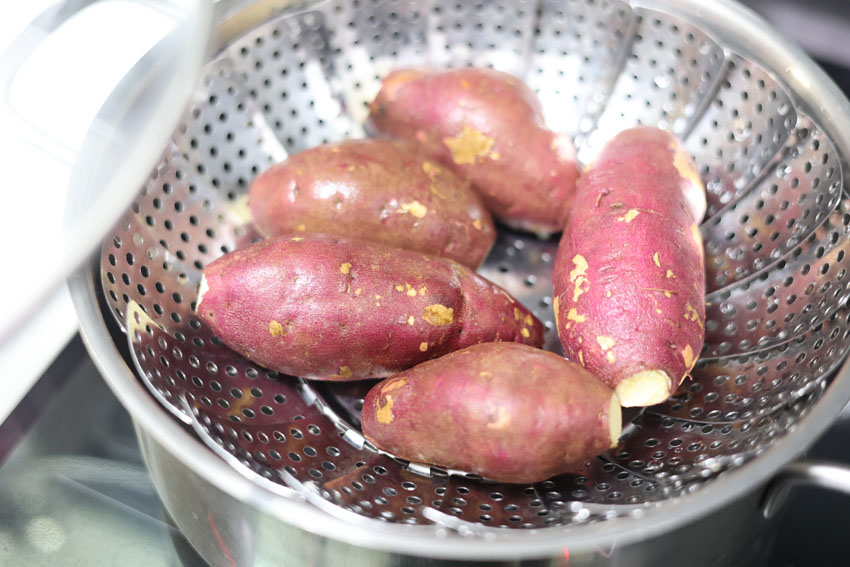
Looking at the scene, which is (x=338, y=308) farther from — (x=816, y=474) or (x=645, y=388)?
(x=816, y=474)

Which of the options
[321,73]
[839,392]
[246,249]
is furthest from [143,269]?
[839,392]

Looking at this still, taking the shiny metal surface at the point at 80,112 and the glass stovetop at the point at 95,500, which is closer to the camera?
the shiny metal surface at the point at 80,112

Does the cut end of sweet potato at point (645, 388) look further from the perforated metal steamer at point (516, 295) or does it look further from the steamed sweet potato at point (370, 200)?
the steamed sweet potato at point (370, 200)

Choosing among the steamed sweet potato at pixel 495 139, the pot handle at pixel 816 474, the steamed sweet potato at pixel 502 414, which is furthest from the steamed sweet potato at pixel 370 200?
the pot handle at pixel 816 474

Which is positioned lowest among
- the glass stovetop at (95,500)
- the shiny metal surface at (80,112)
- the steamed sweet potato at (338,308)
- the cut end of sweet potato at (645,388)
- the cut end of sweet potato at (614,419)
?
the glass stovetop at (95,500)

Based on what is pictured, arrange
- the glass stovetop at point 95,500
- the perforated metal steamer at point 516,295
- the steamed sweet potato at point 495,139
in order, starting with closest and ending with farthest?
the perforated metal steamer at point 516,295, the glass stovetop at point 95,500, the steamed sweet potato at point 495,139
